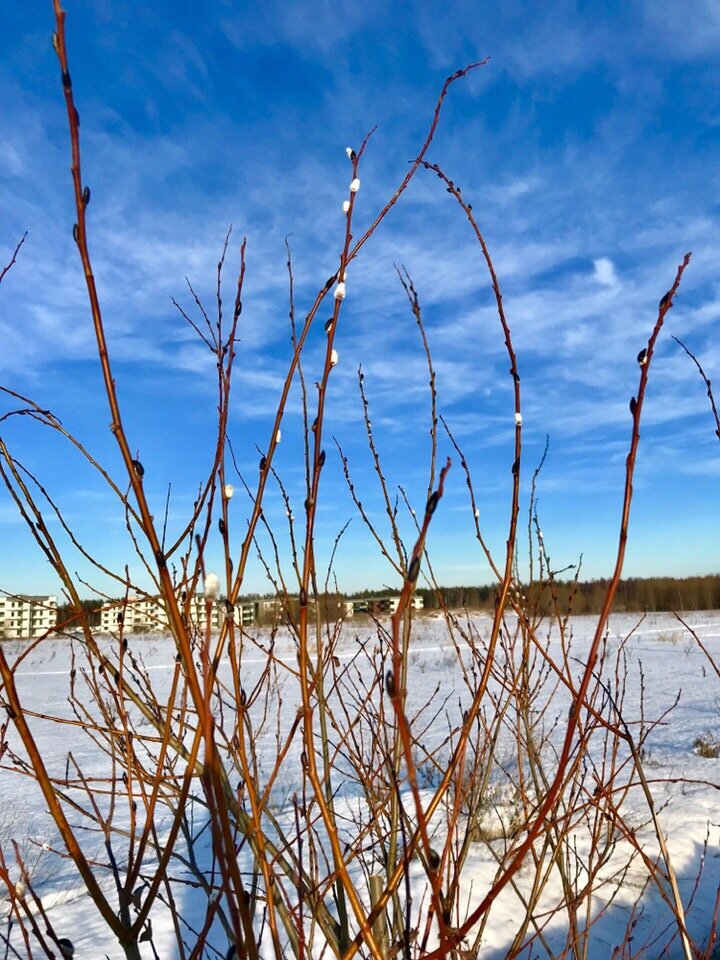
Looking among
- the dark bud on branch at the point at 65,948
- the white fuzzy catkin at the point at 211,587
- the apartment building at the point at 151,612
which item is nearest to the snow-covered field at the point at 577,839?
the dark bud on branch at the point at 65,948

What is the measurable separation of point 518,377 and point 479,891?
3246 millimetres

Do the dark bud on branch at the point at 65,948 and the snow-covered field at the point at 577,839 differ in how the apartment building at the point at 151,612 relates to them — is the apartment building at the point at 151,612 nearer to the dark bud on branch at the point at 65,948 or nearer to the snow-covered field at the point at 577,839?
the snow-covered field at the point at 577,839

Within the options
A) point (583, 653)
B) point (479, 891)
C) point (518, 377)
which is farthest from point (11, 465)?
point (583, 653)

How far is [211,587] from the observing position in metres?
0.57

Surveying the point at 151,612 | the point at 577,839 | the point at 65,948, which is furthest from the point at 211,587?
the point at 577,839

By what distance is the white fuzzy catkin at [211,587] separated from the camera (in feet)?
1.84

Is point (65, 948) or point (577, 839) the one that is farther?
point (577, 839)

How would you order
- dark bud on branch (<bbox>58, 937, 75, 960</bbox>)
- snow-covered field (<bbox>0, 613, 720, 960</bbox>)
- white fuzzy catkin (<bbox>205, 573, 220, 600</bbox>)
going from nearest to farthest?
white fuzzy catkin (<bbox>205, 573, 220, 600</bbox>) → dark bud on branch (<bbox>58, 937, 75, 960</bbox>) → snow-covered field (<bbox>0, 613, 720, 960</bbox>)

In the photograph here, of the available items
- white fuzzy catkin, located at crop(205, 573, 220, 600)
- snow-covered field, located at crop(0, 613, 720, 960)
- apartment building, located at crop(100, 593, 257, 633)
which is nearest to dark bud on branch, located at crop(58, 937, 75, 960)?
snow-covered field, located at crop(0, 613, 720, 960)

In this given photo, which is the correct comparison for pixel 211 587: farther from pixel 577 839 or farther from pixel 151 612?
pixel 577 839

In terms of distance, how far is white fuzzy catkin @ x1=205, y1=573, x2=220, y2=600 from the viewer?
560mm

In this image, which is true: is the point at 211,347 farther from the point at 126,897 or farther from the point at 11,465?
the point at 126,897

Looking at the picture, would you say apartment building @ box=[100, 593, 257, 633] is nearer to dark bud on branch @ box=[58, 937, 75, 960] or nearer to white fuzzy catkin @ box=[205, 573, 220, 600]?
white fuzzy catkin @ box=[205, 573, 220, 600]

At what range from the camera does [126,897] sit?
32.9 inches
